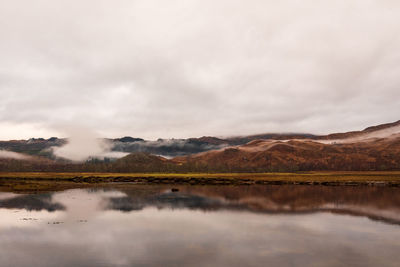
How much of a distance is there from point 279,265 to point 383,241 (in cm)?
1623

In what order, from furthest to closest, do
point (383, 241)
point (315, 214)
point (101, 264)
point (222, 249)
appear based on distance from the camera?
point (315, 214) → point (383, 241) → point (222, 249) → point (101, 264)

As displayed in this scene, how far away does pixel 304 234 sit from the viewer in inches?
1398

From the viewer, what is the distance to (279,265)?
24.3 metres

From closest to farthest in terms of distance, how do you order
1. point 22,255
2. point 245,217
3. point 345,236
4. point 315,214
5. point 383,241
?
point 22,255 < point 383,241 < point 345,236 < point 245,217 < point 315,214

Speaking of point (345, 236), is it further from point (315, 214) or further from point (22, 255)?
point (22, 255)

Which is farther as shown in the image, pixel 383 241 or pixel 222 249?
pixel 383 241

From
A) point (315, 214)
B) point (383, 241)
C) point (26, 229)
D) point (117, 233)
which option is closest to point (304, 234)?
point (383, 241)

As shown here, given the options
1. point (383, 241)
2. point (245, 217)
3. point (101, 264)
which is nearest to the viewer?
point (101, 264)

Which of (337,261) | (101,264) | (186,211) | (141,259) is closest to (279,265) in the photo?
(337,261)

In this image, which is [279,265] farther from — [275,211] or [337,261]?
[275,211]

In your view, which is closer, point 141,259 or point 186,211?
point 141,259

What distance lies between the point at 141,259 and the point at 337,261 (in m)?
17.5

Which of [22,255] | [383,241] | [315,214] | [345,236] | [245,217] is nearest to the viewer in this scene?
[22,255]

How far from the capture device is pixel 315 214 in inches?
1996
